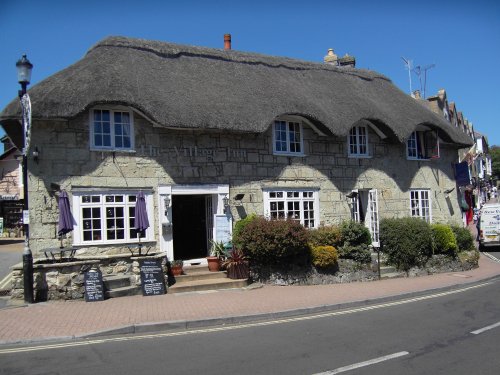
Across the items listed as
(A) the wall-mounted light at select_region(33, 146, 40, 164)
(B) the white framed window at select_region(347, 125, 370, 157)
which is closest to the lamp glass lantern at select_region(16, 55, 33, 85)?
(A) the wall-mounted light at select_region(33, 146, 40, 164)

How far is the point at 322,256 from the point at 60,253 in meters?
7.42

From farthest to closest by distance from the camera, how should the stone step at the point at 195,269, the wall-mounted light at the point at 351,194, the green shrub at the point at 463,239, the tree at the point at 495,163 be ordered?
the tree at the point at 495,163 → the green shrub at the point at 463,239 → the wall-mounted light at the point at 351,194 → the stone step at the point at 195,269

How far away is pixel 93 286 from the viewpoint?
11133 millimetres

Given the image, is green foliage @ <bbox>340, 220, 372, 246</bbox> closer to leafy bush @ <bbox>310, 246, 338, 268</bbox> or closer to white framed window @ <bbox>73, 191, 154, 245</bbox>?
leafy bush @ <bbox>310, 246, 338, 268</bbox>

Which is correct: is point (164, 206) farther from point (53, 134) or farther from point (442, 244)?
point (442, 244)

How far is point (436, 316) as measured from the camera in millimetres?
9477

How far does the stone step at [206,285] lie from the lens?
12391mm

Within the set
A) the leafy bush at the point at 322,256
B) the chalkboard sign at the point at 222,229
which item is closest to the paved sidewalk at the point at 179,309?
the leafy bush at the point at 322,256

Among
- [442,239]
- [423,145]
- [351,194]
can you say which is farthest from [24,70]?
[423,145]

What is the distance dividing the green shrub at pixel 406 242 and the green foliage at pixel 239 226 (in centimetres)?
512

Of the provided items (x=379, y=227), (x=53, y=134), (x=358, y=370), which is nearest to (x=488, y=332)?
(x=358, y=370)

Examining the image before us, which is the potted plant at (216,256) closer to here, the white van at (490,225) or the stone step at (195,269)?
the stone step at (195,269)

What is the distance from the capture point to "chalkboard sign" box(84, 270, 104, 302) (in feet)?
36.3

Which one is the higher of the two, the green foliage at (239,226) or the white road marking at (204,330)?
the green foliage at (239,226)
